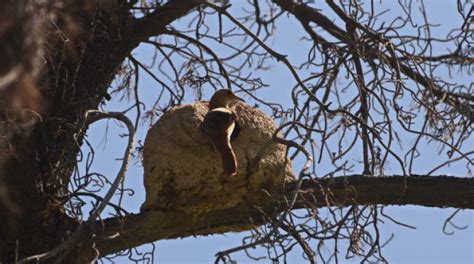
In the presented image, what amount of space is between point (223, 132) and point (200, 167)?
1.07 feet

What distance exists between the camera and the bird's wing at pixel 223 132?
7.58m

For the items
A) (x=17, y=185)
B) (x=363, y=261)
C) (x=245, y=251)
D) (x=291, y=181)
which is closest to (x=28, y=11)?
(x=245, y=251)

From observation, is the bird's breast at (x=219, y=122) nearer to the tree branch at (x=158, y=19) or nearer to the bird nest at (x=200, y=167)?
the bird nest at (x=200, y=167)

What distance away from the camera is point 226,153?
25.0 feet

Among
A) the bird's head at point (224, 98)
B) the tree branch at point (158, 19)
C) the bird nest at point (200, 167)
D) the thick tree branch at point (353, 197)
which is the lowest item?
the thick tree branch at point (353, 197)

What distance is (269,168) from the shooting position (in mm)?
7812

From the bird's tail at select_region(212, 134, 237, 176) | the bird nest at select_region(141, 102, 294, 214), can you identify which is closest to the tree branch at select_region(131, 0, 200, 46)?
the bird nest at select_region(141, 102, 294, 214)

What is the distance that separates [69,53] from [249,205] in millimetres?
1753

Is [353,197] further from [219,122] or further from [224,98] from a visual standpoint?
[224,98]

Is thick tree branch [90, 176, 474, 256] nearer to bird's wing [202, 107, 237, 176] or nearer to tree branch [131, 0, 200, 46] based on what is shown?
bird's wing [202, 107, 237, 176]

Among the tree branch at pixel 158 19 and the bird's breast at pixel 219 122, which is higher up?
the tree branch at pixel 158 19

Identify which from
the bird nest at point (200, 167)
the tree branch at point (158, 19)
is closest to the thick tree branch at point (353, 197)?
the bird nest at point (200, 167)

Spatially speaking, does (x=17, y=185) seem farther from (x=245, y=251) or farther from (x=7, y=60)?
(x=7, y=60)

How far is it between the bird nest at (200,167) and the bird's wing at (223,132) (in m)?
0.13
